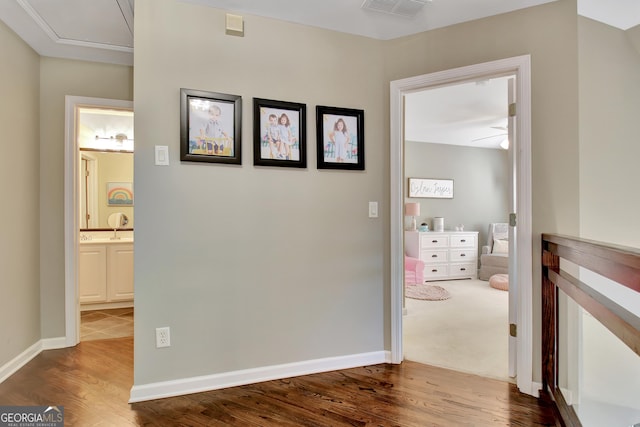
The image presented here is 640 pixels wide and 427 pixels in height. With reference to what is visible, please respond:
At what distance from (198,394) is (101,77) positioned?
275cm

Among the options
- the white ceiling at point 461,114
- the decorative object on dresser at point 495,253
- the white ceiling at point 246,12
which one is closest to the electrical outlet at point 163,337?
the white ceiling at point 246,12

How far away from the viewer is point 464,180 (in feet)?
21.4

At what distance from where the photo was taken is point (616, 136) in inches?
85.7

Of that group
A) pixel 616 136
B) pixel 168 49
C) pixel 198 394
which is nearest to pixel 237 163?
pixel 168 49

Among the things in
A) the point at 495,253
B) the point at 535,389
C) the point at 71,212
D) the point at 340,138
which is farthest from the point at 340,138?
the point at 495,253

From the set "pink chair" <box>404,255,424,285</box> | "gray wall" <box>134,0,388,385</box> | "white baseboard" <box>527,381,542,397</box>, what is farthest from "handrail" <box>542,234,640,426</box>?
"pink chair" <box>404,255,424,285</box>

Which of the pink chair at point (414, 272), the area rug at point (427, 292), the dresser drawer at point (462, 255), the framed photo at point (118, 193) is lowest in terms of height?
the area rug at point (427, 292)

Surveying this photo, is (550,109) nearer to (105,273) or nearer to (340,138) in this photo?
(340,138)

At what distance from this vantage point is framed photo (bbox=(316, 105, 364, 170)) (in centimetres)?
238

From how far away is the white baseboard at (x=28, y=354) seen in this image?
2.30 m

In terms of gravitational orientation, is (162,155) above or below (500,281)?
above

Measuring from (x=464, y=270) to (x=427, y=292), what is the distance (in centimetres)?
166

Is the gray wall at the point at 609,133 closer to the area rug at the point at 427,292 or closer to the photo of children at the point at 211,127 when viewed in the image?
the photo of children at the point at 211,127

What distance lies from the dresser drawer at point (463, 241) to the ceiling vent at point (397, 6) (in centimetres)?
452
